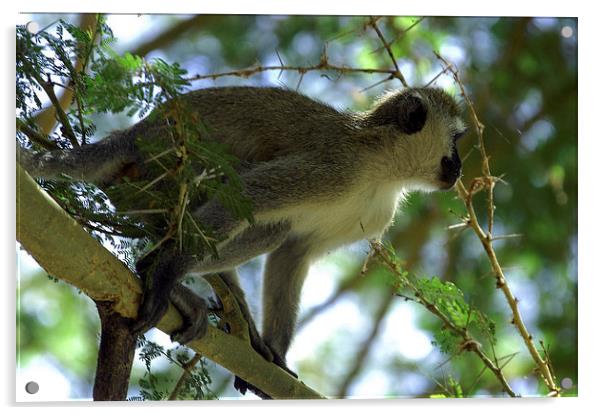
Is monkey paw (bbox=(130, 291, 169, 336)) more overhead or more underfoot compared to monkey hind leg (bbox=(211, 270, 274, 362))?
more underfoot

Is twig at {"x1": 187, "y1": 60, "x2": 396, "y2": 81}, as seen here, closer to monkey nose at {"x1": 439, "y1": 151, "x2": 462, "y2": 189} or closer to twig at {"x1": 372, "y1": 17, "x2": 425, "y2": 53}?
twig at {"x1": 372, "y1": 17, "x2": 425, "y2": 53}

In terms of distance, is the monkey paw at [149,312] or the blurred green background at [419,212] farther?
the blurred green background at [419,212]

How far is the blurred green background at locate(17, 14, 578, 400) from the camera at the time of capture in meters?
4.05

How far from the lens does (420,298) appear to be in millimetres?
3803

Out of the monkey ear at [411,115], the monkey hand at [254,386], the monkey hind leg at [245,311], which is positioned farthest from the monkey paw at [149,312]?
the monkey ear at [411,115]

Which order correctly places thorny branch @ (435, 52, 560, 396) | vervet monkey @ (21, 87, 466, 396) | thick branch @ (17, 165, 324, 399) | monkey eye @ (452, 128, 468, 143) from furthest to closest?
monkey eye @ (452, 128, 468, 143), thorny branch @ (435, 52, 560, 396), vervet monkey @ (21, 87, 466, 396), thick branch @ (17, 165, 324, 399)

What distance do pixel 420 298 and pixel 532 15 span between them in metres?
1.50

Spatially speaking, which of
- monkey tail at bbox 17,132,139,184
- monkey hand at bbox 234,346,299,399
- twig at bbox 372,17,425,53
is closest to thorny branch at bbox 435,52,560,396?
twig at bbox 372,17,425,53

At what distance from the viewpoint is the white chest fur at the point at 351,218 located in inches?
153

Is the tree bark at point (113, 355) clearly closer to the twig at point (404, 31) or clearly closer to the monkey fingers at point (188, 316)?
the monkey fingers at point (188, 316)

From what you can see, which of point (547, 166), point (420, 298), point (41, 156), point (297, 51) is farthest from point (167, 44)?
point (547, 166)

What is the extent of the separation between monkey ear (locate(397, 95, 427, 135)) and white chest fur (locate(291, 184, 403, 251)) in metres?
0.28

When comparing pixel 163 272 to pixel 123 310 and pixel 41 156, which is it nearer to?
pixel 123 310
